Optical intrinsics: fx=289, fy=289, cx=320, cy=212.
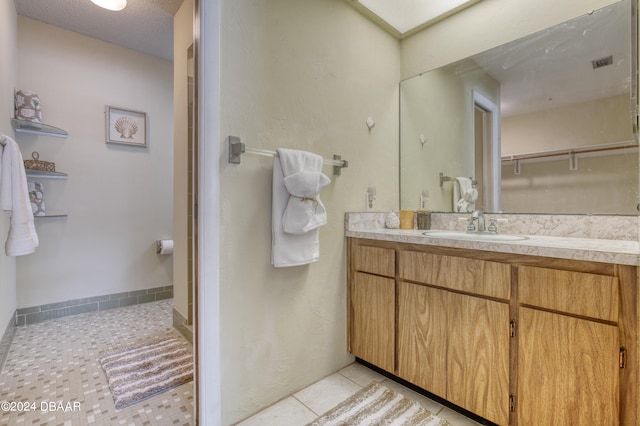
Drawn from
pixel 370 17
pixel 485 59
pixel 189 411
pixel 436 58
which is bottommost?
pixel 189 411

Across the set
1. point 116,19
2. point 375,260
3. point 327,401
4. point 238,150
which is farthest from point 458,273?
point 116,19

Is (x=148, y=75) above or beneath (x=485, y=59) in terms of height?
above

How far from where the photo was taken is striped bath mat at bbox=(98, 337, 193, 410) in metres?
1.59

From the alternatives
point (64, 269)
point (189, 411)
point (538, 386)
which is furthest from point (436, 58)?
point (64, 269)

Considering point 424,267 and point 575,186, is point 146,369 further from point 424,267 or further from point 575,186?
point 575,186

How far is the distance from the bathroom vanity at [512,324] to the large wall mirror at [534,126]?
0.38 meters

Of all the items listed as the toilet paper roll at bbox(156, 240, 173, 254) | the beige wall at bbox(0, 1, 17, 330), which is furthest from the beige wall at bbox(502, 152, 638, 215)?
the beige wall at bbox(0, 1, 17, 330)

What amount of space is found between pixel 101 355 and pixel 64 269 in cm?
120

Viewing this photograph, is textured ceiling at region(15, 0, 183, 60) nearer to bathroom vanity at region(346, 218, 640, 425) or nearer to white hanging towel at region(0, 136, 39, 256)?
white hanging towel at region(0, 136, 39, 256)

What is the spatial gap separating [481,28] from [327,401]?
2.46 metres

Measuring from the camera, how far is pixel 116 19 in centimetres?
245

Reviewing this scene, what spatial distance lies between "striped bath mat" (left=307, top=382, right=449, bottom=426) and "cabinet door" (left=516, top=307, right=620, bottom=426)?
1.42 ft

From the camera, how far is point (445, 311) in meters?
1.42

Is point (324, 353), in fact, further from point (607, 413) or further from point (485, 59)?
point (485, 59)
